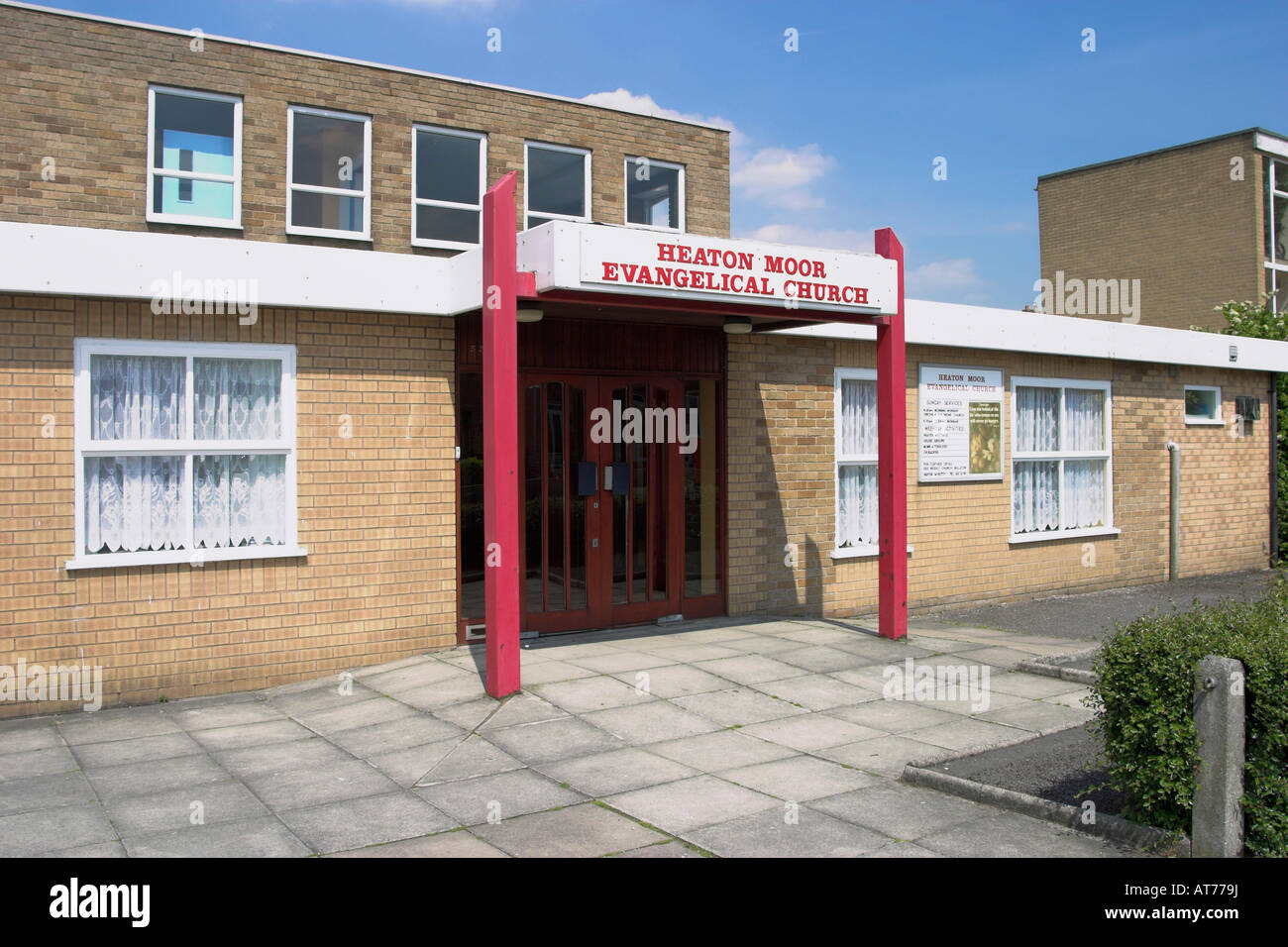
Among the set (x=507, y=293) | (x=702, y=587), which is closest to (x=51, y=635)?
(x=507, y=293)

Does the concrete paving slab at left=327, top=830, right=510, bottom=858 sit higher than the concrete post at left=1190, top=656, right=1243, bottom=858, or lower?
lower

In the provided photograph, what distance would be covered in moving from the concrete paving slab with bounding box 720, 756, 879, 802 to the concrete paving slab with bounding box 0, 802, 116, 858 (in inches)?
130

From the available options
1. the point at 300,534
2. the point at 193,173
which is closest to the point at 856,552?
the point at 300,534

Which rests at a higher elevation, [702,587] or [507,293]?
[507,293]

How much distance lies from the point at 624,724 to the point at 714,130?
458 inches

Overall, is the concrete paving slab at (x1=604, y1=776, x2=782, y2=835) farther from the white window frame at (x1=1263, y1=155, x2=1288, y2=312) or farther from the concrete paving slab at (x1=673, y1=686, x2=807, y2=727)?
the white window frame at (x1=1263, y1=155, x2=1288, y2=312)

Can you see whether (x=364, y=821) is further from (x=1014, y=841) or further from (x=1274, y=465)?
(x=1274, y=465)

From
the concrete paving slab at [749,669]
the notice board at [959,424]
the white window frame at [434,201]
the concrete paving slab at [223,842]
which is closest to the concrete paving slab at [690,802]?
the concrete paving slab at [223,842]

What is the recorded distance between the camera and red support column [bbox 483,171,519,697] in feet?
25.1

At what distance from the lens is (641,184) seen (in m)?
16.0

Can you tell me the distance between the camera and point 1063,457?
13.7 m

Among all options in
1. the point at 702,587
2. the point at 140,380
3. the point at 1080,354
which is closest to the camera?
the point at 140,380

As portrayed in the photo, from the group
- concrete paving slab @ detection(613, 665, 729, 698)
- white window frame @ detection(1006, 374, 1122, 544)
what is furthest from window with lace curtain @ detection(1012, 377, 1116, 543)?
concrete paving slab @ detection(613, 665, 729, 698)

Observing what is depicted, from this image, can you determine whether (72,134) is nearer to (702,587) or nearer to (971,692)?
(702,587)
